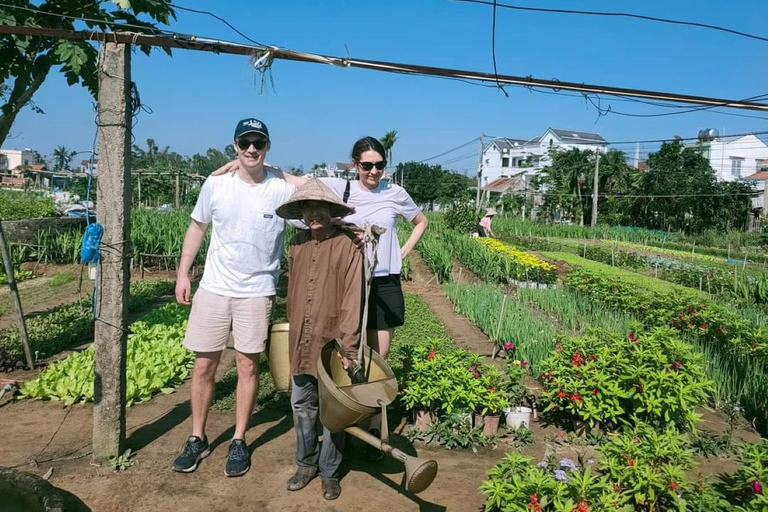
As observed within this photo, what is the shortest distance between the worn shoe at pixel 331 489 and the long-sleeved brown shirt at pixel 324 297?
22.7 inches

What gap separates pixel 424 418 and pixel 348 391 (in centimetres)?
117

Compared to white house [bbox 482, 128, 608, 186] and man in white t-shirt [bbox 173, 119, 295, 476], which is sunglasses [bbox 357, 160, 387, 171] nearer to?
man in white t-shirt [bbox 173, 119, 295, 476]

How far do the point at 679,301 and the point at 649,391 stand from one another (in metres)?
3.11

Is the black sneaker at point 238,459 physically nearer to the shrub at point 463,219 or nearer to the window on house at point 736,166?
the shrub at point 463,219

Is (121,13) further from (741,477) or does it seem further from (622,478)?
(741,477)

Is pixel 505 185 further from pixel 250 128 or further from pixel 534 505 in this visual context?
pixel 534 505

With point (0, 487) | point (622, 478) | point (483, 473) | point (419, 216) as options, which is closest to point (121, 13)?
point (419, 216)

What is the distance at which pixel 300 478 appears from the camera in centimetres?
298

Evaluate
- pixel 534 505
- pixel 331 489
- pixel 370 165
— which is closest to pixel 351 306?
pixel 370 165

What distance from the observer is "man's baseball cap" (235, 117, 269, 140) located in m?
3.01

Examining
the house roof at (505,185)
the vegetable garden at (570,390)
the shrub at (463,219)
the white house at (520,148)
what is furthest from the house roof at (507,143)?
the vegetable garden at (570,390)

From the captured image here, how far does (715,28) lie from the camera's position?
476 cm

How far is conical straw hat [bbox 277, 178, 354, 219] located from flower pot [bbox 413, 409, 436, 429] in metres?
1.51

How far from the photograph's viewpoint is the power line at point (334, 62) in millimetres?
3133
